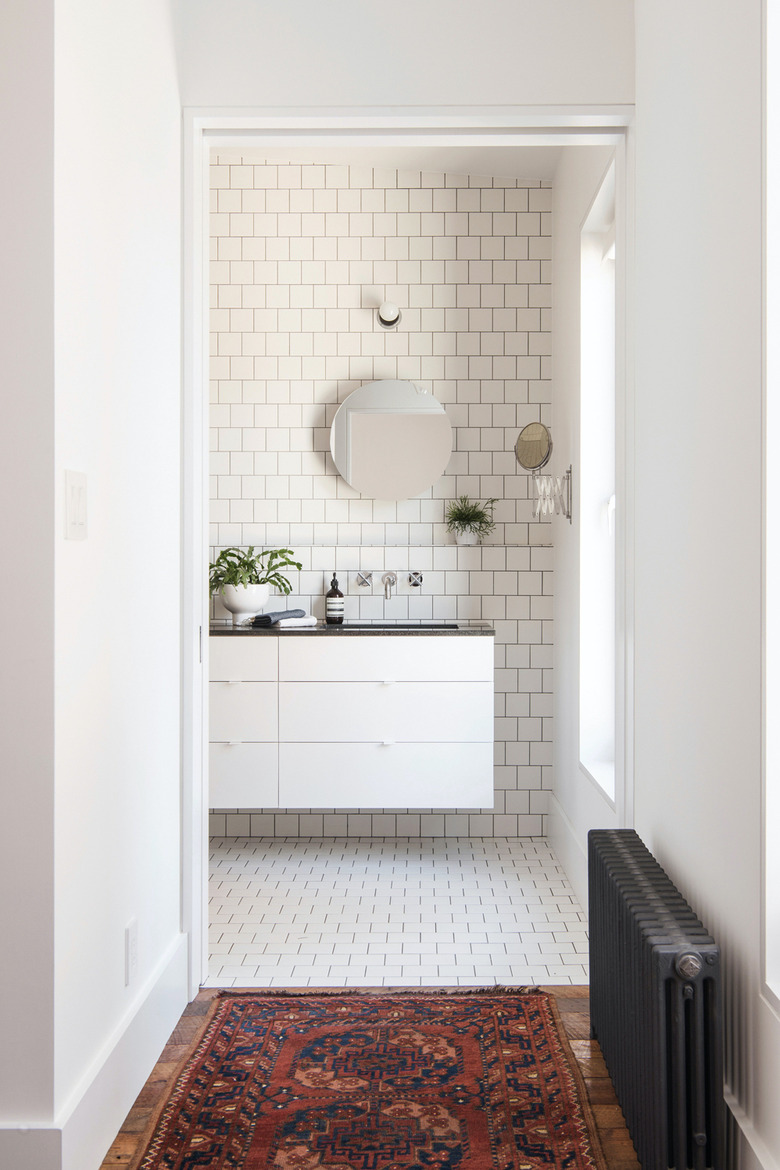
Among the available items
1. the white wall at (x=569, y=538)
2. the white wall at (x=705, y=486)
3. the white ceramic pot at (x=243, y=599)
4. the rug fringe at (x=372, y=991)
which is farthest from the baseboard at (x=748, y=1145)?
the white ceramic pot at (x=243, y=599)

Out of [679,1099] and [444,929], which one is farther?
[444,929]

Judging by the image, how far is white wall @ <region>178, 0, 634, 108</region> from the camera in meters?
2.48

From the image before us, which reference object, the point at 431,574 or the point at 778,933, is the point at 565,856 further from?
the point at 778,933

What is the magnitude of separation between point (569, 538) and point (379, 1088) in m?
2.14

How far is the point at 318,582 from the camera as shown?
13.8ft

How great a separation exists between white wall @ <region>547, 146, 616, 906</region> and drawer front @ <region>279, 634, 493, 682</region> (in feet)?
1.29

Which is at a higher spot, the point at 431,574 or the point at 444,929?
the point at 431,574

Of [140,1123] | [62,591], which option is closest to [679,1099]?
[140,1123]

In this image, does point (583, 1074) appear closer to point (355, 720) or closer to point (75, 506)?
point (75, 506)

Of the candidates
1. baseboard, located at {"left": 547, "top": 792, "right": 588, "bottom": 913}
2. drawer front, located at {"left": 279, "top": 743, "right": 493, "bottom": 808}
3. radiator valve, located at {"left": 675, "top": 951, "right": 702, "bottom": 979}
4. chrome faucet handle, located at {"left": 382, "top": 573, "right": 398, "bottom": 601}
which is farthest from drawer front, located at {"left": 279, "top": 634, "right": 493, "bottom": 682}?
radiator valve, located at {"left": 675, "top": 951, "right": 702, "bottom": 979}

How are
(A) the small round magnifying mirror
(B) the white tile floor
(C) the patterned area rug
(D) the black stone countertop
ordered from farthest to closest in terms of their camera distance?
1. (A) the small round magnifying mirror
2. (D) the black stone countertop
3. (B) the white tile floor
4. (C) the patterned area rug

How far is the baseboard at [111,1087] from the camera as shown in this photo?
62.9 inches

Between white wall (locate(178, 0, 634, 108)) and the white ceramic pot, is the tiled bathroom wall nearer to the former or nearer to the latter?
the white ceramic pot

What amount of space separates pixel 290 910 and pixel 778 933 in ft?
6.74
